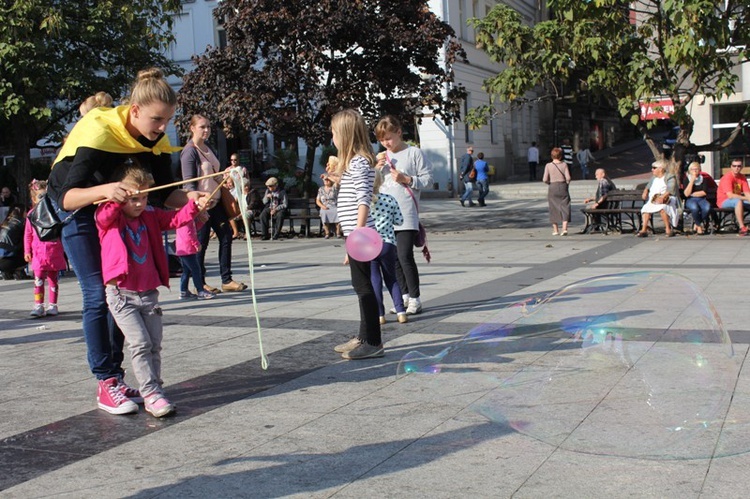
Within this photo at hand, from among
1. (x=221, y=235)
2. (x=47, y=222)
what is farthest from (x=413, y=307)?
(x=47, y=222)

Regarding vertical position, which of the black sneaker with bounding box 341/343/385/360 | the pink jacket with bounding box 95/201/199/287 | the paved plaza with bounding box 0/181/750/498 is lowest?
the paved plaza with bounding box 0/181/750/498

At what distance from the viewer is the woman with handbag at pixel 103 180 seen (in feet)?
15.1

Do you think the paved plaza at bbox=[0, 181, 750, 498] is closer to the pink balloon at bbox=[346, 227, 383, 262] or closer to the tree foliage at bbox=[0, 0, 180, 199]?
the pink balloon at bbox=[346, 227, 383, 262]

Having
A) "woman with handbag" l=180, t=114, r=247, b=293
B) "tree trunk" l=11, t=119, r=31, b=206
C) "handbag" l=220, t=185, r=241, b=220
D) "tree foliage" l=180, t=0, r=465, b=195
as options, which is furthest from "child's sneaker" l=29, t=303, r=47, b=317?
"tree trunk" l=11, t=119, r=31, b=206

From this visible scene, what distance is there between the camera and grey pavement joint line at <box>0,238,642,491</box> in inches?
159

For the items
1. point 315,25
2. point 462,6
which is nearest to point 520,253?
point 315,25

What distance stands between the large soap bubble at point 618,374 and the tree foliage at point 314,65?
14305mm

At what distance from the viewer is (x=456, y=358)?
5176 mm

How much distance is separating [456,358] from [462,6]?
33493 millimetres

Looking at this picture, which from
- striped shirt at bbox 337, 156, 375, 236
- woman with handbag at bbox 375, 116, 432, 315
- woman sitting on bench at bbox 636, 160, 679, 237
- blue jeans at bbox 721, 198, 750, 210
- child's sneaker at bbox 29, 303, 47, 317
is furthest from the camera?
woman sitting on bench at bbox 636, 160, 679, 237

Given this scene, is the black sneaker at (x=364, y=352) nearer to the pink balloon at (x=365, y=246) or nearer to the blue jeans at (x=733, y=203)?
the pink balloon at (x=365, y=246)

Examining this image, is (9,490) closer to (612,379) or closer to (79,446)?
(79,446)

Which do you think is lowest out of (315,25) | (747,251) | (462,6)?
(747,251)

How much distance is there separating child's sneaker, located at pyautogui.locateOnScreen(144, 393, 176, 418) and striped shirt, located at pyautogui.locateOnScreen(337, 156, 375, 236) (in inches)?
79.5
